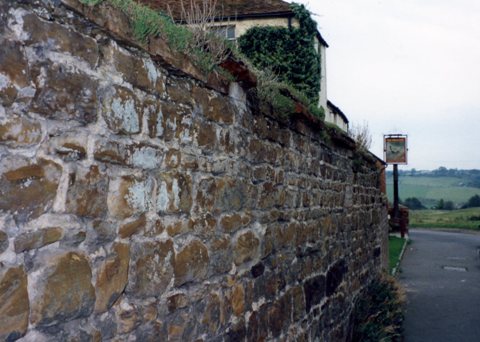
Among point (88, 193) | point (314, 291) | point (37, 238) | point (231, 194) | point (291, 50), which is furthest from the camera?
point (291, 50)

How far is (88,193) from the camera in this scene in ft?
6.69

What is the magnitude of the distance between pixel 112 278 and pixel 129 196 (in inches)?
14.3

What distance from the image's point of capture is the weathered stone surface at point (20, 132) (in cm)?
168

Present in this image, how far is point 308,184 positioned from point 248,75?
1.83 meters

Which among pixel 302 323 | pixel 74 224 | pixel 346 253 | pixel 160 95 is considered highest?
pixel 160 95

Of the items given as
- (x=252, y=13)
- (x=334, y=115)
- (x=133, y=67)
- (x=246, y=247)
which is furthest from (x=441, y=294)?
(x=133, y=67)

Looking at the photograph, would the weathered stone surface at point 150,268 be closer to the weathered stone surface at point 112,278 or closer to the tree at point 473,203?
the weathered stone surface at point 112,278

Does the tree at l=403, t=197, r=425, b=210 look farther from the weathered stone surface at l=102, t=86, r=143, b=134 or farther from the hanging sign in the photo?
the weathered stone surface at l=102, t=86, r=143, b=134

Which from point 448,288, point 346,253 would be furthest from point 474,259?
point 346,253

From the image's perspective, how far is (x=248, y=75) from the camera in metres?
3.40

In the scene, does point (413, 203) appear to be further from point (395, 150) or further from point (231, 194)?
point (231, 194)

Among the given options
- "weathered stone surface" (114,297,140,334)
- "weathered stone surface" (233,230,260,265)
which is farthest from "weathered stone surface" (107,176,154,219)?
"weathered stone surface" (233,230,260,265)

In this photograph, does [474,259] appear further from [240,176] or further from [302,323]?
[240,176]

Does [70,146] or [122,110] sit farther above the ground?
[122,110]
